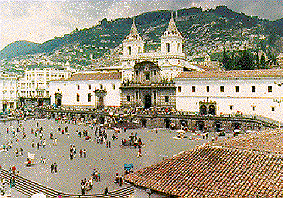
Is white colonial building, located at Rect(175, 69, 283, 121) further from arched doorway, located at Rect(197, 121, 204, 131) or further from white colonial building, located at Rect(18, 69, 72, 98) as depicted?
white colonial building, located at Rect(18, 69, 72, 98)

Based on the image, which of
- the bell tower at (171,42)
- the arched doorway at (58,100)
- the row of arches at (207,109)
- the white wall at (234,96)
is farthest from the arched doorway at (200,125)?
the arched doorway at (58,100)

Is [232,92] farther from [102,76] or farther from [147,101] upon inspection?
[102,76]

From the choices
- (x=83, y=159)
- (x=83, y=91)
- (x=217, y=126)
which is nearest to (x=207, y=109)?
(x=217, y=126)

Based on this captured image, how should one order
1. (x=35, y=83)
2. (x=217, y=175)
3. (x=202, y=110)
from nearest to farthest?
1. (x=217, y=175)
2. (x=202, y=110)
3. (x=35, y=83)

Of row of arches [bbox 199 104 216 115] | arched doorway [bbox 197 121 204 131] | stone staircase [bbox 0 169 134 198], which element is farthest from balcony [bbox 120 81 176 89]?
stone staircase [bbox 0 169 134 198]

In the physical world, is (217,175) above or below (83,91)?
below

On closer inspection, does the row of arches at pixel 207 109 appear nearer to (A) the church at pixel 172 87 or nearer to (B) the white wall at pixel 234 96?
(A) the church at pixel 172 87
